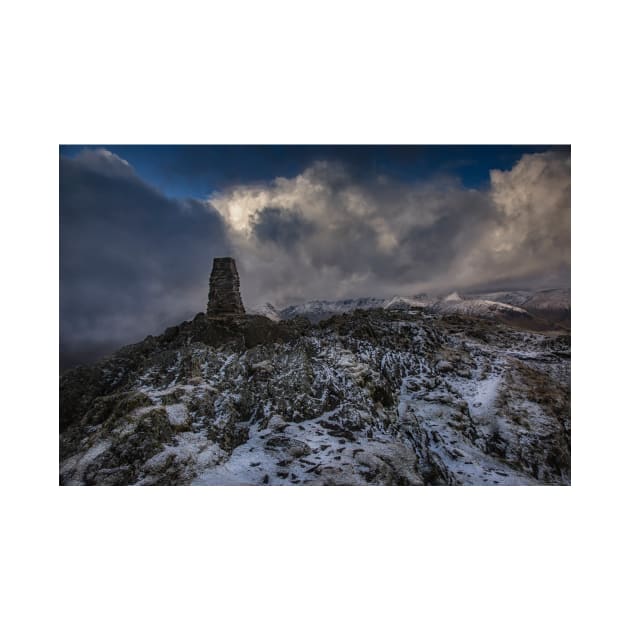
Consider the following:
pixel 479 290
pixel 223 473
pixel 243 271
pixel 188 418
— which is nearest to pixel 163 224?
pixel 243 271

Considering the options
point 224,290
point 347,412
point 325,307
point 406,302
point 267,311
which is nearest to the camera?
point 347,412

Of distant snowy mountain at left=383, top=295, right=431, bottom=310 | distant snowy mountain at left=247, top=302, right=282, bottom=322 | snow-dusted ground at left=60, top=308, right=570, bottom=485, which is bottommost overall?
snow-dusted ground at left=60, top=308, right=570, bottom=485

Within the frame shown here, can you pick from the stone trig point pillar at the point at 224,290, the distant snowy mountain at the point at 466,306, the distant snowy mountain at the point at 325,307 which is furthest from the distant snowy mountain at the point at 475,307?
the stone trig point pillar at the point at 224,290

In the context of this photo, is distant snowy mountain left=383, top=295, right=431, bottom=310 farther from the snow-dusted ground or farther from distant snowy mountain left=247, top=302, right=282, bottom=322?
distant snowy mountain left=247, top=302, right=282, bottom=322

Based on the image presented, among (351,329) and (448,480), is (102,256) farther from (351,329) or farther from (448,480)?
(448,480)

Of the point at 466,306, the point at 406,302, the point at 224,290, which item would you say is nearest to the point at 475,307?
the point at 466,306

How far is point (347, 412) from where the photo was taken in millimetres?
10984

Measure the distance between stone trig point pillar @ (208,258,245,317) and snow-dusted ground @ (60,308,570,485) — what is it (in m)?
1.68

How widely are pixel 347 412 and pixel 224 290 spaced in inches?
279

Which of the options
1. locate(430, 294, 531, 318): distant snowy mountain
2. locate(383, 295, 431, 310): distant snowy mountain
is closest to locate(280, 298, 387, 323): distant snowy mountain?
locate(383, 295, 431, 310): distant snowy mountain

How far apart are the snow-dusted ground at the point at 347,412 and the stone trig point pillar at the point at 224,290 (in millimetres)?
1683

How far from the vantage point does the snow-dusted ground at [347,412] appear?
9398 millimetres

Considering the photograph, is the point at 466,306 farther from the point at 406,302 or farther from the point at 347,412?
the point at 347,412

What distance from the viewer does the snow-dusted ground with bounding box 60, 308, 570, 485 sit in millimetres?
9398
